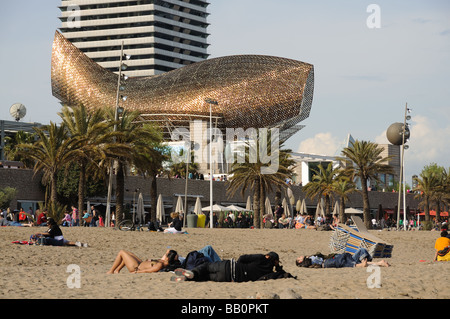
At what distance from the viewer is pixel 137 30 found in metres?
133

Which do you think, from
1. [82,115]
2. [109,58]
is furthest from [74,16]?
[82,115]

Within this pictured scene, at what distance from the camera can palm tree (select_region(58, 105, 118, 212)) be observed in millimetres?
31062

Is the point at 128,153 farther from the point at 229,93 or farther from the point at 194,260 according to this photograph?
the point at 229,93

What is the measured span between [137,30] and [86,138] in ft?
345

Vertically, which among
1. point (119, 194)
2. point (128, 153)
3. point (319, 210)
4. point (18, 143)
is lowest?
point (319, 210)

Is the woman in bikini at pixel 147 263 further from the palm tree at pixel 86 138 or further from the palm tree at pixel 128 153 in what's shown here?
the palm tree at pixel 128 153

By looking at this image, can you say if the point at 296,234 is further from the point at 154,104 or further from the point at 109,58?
the point at 109,58

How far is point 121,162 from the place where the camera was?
31750 mm

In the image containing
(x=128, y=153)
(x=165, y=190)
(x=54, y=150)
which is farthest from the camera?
(x=165, y=190)

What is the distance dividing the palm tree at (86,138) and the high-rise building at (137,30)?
10008 centimetres

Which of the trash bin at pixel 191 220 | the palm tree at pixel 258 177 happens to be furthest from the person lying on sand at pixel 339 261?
the palm tree at pixel 258 177

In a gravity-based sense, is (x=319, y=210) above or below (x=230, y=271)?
below

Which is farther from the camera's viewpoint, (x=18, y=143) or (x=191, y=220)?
(x=18, y=143)

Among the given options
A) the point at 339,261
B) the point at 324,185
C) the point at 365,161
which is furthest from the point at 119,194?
the point at 324,185
